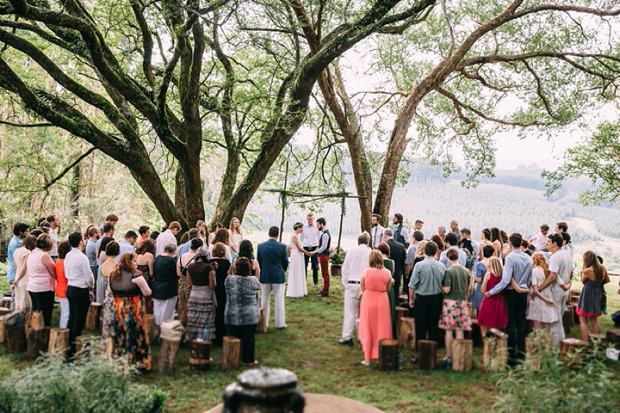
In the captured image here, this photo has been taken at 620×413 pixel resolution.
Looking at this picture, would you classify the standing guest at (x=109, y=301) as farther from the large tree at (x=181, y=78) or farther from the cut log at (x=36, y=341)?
the large tree at (x=181, y=78)

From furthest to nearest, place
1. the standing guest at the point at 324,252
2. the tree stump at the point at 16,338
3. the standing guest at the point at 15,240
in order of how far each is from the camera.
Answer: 1. the standing guest at the point at 324,252
2. the standing guest at the point at 15,240
3. the tree stump at the point at 16,338

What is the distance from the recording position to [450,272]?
7.22m

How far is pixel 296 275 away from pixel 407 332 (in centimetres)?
406

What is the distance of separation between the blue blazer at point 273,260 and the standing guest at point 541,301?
424 cm

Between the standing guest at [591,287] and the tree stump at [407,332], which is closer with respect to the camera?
the standing guest at [591,287]

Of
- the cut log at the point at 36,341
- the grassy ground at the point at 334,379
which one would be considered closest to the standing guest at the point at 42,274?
the cut log at the point at 36,341

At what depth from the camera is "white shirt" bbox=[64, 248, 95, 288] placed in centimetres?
707

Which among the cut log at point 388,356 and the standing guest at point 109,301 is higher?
the standing guest at point 109,301

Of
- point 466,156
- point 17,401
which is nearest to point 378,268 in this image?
point 17,401

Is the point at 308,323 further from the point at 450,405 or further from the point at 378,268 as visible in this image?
the point at 450,405

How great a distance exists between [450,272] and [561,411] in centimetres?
294

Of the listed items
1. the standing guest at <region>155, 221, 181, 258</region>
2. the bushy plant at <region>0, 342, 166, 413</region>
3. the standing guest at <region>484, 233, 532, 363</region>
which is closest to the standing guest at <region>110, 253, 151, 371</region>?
the bushy plant at <region>0, 342, 166, 413</region>

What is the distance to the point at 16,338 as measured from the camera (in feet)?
24.8

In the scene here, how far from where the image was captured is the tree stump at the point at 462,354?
7000 millimetres
